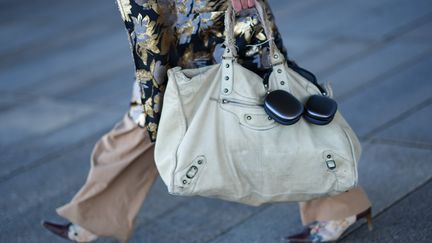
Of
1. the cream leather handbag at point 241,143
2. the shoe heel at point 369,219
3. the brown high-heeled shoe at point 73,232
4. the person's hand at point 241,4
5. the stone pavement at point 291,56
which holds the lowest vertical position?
the stone pavement at point 291,56

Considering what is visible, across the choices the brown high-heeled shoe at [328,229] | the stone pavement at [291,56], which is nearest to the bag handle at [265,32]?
the brown high-heeled shoe at [328,229]

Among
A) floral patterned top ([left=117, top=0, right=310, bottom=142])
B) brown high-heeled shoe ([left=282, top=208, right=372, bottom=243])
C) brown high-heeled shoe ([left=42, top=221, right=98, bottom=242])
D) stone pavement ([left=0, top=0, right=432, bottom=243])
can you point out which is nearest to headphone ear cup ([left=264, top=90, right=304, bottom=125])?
floral patterned top ([left=117, top=0, right=310, bottom=142])

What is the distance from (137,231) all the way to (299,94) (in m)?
1.50

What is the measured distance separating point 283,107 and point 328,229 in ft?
2.88

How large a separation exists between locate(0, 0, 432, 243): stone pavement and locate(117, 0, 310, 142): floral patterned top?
3.49ft

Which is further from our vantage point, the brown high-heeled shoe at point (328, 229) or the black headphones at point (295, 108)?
the brown high-heeled shoe at point (328, 229)

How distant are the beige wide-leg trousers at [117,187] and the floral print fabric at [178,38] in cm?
41

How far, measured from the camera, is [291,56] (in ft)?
21.4

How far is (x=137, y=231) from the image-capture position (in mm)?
3906

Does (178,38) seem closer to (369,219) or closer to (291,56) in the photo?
(369,219)

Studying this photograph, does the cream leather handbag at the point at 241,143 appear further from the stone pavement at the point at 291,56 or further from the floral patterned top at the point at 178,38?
the stone pavement at the point at 291,56

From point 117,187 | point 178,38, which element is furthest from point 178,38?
point 117,187

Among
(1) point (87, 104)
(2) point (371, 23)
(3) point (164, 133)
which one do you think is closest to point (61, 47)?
(1) point (87, 104)

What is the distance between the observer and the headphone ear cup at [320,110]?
268 centimetres
